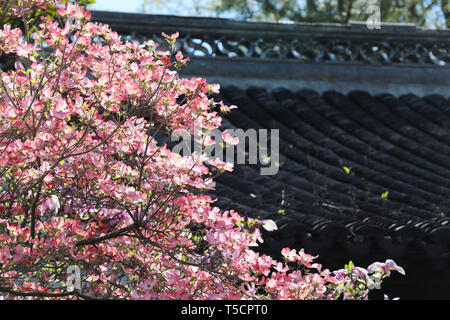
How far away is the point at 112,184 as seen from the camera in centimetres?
312

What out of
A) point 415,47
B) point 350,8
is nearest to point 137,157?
point 415,47

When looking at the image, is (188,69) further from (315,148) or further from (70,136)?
(70,136)

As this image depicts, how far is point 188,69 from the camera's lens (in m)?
7.66

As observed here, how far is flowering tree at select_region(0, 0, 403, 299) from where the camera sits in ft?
9.64

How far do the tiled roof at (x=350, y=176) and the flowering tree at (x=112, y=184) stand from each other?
1005 mm

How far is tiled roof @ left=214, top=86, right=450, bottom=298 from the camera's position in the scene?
442cm

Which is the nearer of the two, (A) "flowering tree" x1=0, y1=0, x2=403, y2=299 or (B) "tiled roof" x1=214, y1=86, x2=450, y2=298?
(A) "flowering tree" x1=0, y1=0, x2=403, y2=299

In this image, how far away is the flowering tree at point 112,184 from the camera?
2.94 meters

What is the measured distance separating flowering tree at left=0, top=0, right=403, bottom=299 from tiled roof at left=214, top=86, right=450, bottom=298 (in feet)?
3.30

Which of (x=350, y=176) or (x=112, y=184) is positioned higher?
(x=350, y=176)

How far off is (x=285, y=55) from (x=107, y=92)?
5.12 m

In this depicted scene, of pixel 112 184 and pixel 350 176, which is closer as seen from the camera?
pixel 112 184

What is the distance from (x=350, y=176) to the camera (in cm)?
583

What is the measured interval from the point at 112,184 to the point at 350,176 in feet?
10.4
